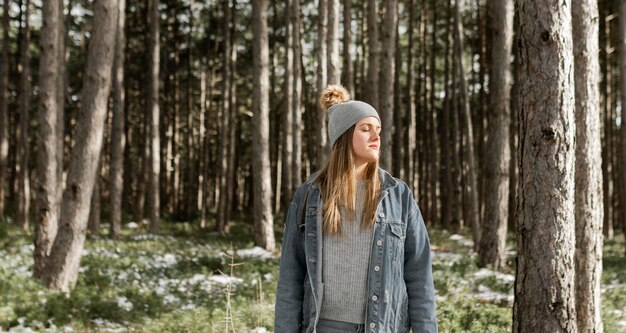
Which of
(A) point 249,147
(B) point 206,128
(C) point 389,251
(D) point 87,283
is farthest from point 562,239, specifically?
(A) point 249,147

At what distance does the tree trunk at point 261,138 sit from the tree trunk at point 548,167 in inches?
443

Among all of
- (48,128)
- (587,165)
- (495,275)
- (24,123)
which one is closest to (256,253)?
(495,275)

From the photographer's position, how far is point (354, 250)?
3.14 metres

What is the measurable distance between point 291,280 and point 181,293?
25.3ft

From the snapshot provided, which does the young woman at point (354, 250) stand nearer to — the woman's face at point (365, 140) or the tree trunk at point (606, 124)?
the woman's face at point (365, 140)

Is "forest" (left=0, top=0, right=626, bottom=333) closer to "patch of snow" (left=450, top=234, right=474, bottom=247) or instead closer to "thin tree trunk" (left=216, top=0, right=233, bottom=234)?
"thin tree trunk" (left=216, top=0, right=233, bottom=234)

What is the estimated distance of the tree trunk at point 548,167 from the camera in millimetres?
4785

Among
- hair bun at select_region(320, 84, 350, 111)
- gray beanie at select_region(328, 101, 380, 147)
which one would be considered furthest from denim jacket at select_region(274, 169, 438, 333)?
hair bun at select_region(320, 84, 350, 111)

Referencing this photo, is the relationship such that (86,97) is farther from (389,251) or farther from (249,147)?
(249,147)

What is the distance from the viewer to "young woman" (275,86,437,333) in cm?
308

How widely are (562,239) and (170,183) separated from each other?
2804cm

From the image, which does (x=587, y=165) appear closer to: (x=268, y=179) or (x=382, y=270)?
(x=382, y=270)

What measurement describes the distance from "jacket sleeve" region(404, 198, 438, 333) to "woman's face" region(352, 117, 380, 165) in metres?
0.37

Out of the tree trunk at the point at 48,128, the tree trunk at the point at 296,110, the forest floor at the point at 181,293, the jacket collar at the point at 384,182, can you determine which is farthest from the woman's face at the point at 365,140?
the tree trunk at the point at 296,110
